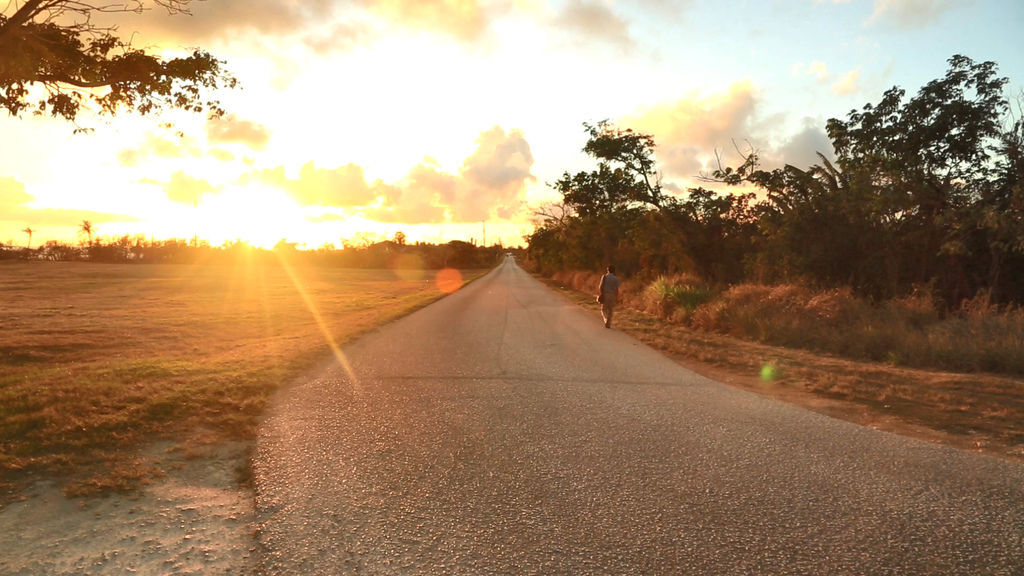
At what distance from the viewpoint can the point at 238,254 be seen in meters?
122

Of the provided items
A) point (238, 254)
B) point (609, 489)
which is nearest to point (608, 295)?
point (609, 489)

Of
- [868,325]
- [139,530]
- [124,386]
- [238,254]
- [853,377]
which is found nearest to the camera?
[139,530]

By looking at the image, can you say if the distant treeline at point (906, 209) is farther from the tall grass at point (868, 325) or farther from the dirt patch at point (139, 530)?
the dirt patch at point (139, 530)

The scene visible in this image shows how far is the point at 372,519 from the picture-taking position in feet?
13.8

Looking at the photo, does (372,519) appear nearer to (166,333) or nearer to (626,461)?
(626,461)

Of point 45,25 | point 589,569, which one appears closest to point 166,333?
point 45,25

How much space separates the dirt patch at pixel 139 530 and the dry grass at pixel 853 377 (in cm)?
647

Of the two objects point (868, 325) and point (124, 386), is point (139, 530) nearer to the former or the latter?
point (124, 386)

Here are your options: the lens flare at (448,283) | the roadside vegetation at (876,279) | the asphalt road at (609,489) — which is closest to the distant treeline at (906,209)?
the roadside vegetation at (876,279)

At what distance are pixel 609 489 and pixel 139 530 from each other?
3.24 metres

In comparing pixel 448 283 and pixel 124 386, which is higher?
pixel 124 386

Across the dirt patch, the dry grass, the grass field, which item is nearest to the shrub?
the dry grass

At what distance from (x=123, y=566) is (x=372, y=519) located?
1436mm

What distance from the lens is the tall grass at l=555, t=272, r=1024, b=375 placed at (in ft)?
35.0
